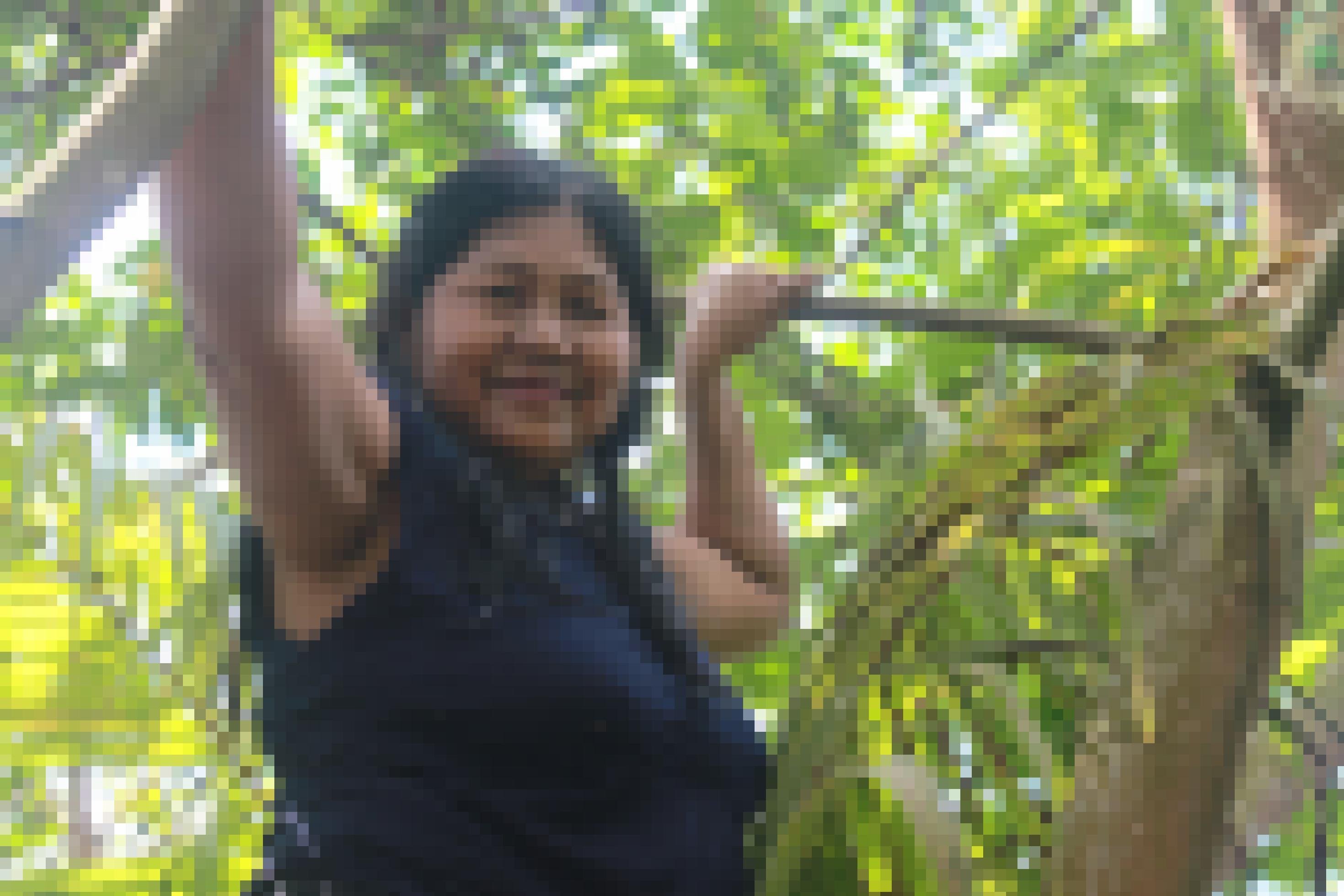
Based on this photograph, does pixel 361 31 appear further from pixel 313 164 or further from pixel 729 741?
pixel 729 741

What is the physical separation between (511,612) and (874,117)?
1932mm

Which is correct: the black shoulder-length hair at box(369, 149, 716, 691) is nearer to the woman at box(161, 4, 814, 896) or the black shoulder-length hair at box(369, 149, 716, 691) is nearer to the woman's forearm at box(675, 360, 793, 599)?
the woman at box(161, 4, 814, 896)

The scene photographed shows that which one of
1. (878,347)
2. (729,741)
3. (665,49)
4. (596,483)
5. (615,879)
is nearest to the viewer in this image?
(615,879)

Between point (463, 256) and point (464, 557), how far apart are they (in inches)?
11.6

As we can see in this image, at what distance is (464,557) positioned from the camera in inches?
31.4

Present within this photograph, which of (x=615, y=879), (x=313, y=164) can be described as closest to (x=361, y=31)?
(x=313, y=164)

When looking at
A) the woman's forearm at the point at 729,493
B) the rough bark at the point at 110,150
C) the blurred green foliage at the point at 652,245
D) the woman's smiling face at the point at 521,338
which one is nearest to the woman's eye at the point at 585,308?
the woman's smiling face at the point at 521,338

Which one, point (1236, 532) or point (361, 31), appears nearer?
point (1236, 532)

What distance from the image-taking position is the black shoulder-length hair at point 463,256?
892 millimetres

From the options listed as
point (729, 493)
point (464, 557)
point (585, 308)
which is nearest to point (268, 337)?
point (464, 557)

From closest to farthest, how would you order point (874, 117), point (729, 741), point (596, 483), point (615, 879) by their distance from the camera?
point (615, 879) < point (729, 741) < point (596, 483) < point (874, 117)

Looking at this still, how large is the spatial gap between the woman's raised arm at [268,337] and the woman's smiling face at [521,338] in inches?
4.1

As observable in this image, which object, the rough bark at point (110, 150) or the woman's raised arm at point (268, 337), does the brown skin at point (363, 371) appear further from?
the rough bark at point (110, 150)

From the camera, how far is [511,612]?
812 mm
